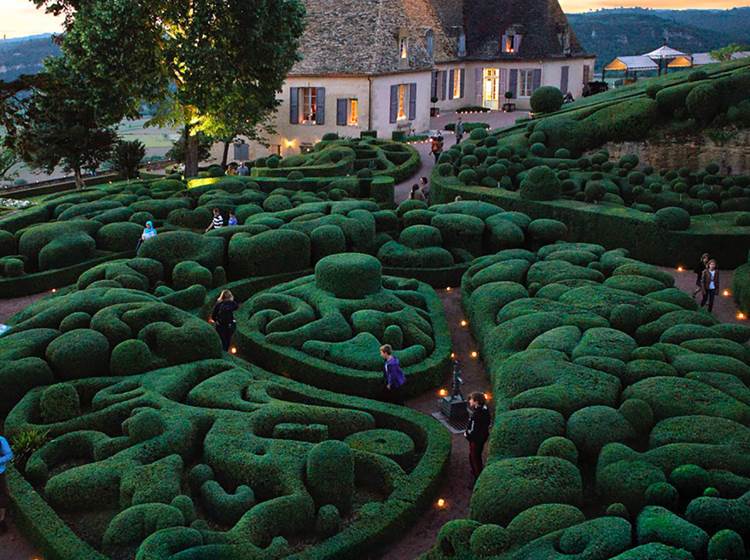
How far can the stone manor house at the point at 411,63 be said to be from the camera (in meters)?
45.0

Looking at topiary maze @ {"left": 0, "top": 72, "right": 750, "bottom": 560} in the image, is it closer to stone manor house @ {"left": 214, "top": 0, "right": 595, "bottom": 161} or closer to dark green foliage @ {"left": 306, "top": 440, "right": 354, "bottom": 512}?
dark green foliage @ {"left": 306, "top": 440, "right": 354, "bottom": 512}

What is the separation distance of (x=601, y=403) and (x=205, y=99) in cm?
2562

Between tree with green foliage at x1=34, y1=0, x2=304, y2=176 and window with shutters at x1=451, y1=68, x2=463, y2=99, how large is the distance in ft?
75.6

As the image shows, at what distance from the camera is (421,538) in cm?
1130

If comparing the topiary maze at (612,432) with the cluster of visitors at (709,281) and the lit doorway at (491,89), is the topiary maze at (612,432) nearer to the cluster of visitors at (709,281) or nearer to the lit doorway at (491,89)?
the cluster of visitors at (709,281)

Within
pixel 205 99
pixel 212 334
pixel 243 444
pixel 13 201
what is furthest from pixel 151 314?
pixel 13 201

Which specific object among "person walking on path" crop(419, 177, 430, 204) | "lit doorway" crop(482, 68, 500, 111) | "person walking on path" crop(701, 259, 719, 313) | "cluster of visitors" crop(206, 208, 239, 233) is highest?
"lit doorway" crop(482, 68, 500, 111)

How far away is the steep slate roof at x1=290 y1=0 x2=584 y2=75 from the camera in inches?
1772

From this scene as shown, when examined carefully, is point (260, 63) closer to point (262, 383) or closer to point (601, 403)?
point (262, 383)

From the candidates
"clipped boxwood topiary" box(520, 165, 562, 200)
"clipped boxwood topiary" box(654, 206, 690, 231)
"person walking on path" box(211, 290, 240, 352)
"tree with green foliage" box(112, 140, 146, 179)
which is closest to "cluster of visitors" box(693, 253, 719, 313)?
"clipped boxwood topiary" box(654, 206, 690, 231)

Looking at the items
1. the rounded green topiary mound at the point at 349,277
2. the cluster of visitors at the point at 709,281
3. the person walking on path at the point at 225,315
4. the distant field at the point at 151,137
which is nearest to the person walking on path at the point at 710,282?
the cluster of visitors at the point at 709,281

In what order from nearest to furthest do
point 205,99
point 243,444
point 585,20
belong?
point 243,444, point 205,99, point 585,20

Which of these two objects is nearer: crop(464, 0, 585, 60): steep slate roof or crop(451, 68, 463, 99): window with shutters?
crop(464, 0, 585, 60): steep slate roof

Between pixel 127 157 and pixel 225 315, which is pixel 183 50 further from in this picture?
pixel 225 315
